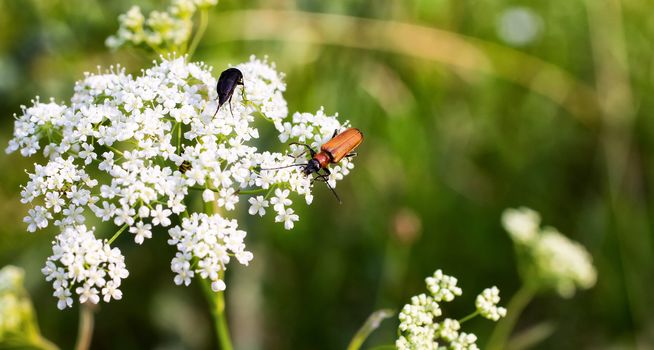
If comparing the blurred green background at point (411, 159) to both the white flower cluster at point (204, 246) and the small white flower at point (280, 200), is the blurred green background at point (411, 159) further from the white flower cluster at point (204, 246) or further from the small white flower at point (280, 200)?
the white flower cluster at point (204, 246)

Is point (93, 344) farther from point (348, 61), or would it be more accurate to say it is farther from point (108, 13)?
point (348, 61)

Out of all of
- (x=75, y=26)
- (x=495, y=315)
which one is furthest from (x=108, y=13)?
(x=495, y=315)

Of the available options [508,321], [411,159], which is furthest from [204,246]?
[411,159]

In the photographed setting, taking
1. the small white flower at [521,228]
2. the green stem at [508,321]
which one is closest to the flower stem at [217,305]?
the green stem at [508,321]

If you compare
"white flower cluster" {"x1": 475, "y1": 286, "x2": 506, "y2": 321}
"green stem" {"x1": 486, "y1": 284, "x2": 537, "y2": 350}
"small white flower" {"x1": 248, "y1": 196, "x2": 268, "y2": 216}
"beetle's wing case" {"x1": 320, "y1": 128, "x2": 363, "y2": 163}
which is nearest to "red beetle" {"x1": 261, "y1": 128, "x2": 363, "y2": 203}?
"beetle's wing case" {"x1": 320, "y1": 128, "x2": 363, "y2": 163}

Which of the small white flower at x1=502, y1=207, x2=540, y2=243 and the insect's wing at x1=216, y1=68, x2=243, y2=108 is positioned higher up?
the small white flower at x1=502, y1=207, x2=540, y2=243

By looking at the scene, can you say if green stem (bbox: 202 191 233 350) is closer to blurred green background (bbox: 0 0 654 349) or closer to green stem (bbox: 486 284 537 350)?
blurred green background (bbox: 0 0 654 349)
